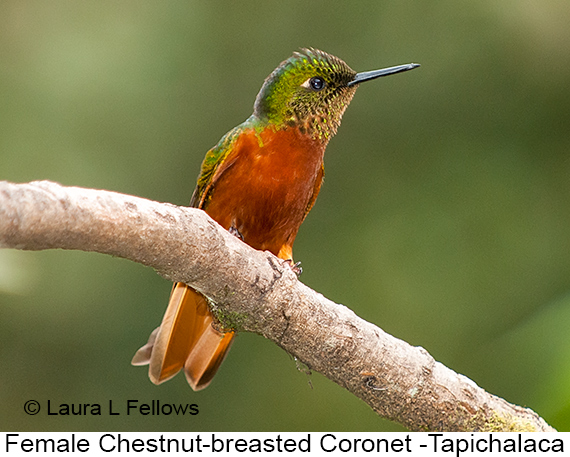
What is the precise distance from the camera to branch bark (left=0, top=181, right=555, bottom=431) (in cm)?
173

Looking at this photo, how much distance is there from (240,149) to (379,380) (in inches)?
48.9

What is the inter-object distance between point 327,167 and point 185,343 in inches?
100

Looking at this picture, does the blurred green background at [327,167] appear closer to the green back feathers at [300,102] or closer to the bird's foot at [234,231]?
the green back feathers at [300,102]

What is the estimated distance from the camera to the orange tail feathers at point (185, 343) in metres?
3.12

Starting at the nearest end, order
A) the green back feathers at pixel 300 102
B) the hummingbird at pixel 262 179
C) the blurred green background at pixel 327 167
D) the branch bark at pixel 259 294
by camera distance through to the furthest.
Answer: the branch bark at pixel 259 294 < the hummingbird at pixel 262 179 < the green back feathers at pixel 300 102 < the blurred green background at pixel 327 167

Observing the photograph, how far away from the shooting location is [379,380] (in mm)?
2658

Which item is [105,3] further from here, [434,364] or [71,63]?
[434,364]

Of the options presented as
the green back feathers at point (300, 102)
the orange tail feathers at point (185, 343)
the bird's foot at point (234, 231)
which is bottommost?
the orange tail feathers at point (185, 343)

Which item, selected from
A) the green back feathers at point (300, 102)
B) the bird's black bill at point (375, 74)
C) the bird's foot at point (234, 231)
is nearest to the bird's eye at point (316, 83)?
the green back feathers at point (300, 102)

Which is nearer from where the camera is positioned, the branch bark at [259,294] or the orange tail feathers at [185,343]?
the branch bark at [259,294]

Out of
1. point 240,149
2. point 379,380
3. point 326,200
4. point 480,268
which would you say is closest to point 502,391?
point 480,268

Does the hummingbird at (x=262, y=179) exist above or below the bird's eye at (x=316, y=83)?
below

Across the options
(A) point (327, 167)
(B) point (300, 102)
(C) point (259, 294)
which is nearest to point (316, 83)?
(B) point (300, 102)

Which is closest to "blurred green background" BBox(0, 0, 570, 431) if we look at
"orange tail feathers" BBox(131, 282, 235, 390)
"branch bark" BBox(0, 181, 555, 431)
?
"orange tail feathers" BBox(131, 282, 235, 390)
